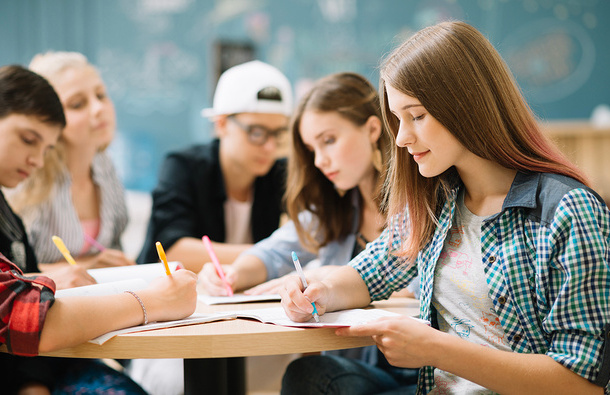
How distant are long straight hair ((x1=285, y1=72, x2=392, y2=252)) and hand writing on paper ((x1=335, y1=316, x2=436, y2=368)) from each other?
0.73 meters

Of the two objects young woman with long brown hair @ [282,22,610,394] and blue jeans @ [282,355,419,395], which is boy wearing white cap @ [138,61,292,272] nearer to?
blue jeans @ [282,355,419,395]

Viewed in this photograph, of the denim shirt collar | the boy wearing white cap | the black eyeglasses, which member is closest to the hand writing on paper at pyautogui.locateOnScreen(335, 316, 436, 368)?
the denim shirt collar

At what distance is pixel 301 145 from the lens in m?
1.85

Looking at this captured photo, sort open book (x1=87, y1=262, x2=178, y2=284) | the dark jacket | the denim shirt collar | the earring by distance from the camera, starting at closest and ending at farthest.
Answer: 1. the denim shirt collar
2. open book (x1=87, y1=262, x2=178, y2=284)
3. the earring
4. the dark jacket

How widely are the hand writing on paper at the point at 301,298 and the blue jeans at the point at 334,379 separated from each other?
0.16 metres

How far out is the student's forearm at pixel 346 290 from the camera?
1.23 m

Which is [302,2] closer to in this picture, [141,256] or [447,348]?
[141,256]

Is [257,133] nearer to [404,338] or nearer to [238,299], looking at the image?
[238,299]

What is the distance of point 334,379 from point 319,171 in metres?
0.73

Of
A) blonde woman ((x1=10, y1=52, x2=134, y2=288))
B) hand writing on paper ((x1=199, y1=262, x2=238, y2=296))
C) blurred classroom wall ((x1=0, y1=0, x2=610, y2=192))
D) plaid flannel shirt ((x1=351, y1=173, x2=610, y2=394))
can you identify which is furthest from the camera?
blurred classroom wall ((x1=0, y1=0, x2=610, y2=192))

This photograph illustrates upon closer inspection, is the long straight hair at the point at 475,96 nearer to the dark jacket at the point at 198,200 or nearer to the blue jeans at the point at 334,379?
the blue jeans at the point at 334,379

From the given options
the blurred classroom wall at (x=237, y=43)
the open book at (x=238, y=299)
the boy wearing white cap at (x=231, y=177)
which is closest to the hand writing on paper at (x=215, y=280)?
the open book at (x=238, y=299)

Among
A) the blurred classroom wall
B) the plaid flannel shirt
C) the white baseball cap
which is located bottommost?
the plaid flannel shirt

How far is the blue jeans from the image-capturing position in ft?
4.14
